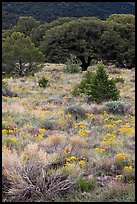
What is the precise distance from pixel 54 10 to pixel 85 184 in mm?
67275

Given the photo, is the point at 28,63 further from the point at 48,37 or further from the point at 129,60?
the point at 129,60

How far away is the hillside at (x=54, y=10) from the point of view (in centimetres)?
6619

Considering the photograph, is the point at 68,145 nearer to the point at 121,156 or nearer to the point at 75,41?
the point at 121,156

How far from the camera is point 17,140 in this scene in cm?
790

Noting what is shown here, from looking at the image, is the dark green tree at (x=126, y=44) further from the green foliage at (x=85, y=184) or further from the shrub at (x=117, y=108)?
the green foliage at (x=85, y=184)

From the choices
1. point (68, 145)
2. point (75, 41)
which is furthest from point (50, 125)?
point (75, 41)

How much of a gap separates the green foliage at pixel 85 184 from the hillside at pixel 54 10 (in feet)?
197

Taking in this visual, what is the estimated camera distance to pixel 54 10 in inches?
2758

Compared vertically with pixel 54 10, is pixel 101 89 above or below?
below

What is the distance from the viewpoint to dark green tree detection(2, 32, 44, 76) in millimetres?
25406

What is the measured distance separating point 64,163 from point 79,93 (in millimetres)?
9066

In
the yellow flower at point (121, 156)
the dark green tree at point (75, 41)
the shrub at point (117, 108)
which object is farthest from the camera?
the dark green tree at point (75, 41)

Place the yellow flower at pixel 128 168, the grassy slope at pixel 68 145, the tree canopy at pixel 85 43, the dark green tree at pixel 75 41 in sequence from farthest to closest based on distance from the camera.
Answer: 1. the tree canopy at pixel 85 43
2. the dark green tree at pixel 75 41
3. the yellow flower at pixel 128 168
4. the grassy slope at pixel 68 145

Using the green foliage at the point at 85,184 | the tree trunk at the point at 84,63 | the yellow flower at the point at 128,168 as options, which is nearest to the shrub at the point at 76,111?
the yellow flower at the point at 128,168
